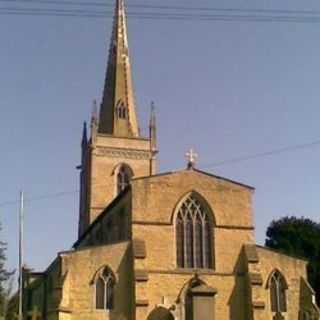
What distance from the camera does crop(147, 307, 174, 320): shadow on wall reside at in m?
35.8

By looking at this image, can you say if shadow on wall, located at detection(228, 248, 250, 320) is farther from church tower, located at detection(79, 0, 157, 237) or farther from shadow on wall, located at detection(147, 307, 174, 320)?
church tower, located at detection(79, 0, 157, 237)

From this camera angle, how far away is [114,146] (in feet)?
217

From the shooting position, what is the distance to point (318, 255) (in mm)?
57781

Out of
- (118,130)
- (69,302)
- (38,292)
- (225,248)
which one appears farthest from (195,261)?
(118,130)

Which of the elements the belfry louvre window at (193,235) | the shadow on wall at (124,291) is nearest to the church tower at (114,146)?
the belfry louvre window at (193,235)

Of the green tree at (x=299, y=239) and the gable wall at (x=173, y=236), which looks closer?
the gable wall at (x=173, y=236)

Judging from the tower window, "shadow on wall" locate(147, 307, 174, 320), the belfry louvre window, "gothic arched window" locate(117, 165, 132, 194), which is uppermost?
the tower window

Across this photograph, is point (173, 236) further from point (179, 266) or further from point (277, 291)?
point (277, 291)

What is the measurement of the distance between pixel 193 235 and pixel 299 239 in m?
23.1

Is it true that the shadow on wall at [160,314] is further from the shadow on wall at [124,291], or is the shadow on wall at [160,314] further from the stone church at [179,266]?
the shadow on wall at [124,291]

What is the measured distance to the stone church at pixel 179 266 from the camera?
35.3m

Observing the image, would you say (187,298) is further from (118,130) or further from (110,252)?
(118,130)

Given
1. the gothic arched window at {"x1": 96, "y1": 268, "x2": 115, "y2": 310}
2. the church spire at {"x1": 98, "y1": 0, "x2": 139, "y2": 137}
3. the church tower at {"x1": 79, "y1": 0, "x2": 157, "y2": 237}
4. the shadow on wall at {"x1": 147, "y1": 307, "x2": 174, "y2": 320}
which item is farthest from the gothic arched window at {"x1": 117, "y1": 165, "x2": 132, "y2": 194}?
the shadow on wall at {"x1": 147, "y1": 307, "x2": 174, "y2": 320}

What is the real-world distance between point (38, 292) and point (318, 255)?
2474cm
